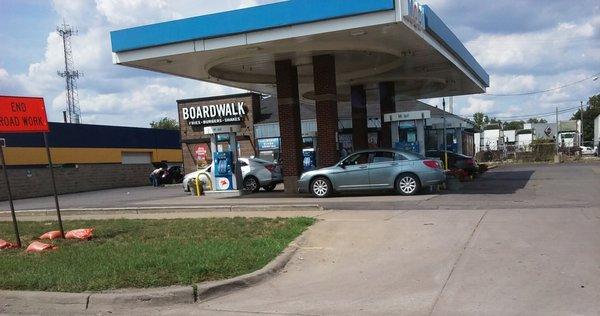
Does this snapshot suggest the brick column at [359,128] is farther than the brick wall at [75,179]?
No

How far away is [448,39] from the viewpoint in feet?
63.1

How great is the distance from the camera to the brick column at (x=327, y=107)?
19094 millimetres

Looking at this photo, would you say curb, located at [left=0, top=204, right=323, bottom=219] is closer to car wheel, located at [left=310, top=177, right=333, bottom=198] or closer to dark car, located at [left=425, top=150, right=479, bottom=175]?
car wheel, located at [left=310, top=177, right=333, bottom=198]

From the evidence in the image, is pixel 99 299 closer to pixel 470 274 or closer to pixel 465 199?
pixel 470 274

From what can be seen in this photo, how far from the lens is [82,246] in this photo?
31.4 feet

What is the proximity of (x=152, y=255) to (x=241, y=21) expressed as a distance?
9486mm

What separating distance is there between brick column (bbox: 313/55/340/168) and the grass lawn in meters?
7.69

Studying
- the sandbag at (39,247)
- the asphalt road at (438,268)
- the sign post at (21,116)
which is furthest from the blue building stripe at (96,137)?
the asphalt road at (438,268)

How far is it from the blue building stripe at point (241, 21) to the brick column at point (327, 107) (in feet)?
12.4

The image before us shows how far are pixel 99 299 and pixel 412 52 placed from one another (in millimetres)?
15209

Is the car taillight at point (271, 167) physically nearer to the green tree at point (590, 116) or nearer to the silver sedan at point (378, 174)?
the silver sedan at point (378, 174)

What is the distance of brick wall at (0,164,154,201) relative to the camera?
31.8m

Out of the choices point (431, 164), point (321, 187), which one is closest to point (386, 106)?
point (321, 187)

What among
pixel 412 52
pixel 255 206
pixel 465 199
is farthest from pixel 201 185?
pixel 465 199
